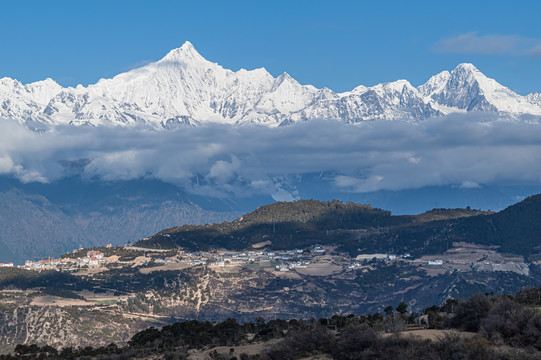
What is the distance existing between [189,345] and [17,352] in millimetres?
27274

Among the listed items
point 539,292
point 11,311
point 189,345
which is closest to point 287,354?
point 189,345

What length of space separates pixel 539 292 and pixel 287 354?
30509 mm

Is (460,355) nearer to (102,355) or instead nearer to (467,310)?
(467,310)

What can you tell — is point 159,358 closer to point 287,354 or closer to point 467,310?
point 287,354

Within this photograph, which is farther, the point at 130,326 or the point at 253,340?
the point at 130,326

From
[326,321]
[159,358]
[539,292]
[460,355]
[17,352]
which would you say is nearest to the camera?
[460,355]

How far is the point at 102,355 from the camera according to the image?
294ft

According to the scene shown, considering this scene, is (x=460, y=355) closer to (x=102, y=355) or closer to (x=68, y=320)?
Answer: (x=102, y=355)

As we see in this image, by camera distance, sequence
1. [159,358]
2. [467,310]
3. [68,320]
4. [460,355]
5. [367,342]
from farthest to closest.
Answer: [68,320] → [159,358] → [467,310] → [367,342] → [460,355]

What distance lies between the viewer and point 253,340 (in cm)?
9175

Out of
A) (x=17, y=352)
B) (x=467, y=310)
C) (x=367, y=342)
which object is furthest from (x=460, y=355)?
(x=17, y=352)

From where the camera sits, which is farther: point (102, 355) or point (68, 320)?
point (68, 320)

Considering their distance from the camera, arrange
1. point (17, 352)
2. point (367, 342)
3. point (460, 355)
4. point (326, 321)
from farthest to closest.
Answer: point (17, 352), point (326, 321), point (367, 342), point (460, 355)

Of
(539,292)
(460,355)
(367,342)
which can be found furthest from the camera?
(539,292)
